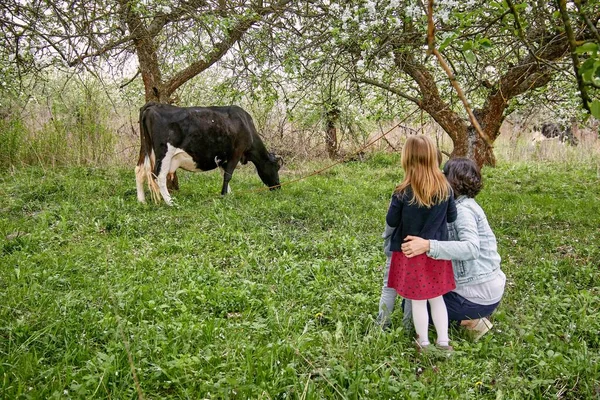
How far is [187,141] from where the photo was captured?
27.2ft

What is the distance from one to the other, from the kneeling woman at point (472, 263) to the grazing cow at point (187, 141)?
530cm

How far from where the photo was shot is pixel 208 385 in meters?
2.66

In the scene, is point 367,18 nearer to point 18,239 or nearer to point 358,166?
point 18,239

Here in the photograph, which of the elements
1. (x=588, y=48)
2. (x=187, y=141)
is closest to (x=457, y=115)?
(x=187, y=141)

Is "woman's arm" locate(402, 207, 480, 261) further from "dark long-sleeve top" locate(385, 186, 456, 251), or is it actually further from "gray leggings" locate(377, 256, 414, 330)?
"gray leggings" locate(377, 256, 414, 330)

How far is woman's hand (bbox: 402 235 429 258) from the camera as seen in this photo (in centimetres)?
314

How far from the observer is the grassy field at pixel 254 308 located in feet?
9.17

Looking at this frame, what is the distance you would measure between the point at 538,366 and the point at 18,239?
499 cm

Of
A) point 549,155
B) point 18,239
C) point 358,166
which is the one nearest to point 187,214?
point 18,239

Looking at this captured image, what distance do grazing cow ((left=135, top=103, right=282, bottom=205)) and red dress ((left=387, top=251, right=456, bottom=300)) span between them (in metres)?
5.23

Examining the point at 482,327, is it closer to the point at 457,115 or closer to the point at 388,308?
the point at 388,308

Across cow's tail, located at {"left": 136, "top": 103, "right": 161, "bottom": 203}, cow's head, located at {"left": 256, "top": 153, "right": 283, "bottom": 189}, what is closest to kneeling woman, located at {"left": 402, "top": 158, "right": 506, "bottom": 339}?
cow's tail, located at {"left": 136, "top": 103, "right": 161, "bottom": 203}

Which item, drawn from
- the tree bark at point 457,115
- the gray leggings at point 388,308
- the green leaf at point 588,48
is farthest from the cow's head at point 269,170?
the green leaf at point 588,48

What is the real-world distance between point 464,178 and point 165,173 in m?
5.74
